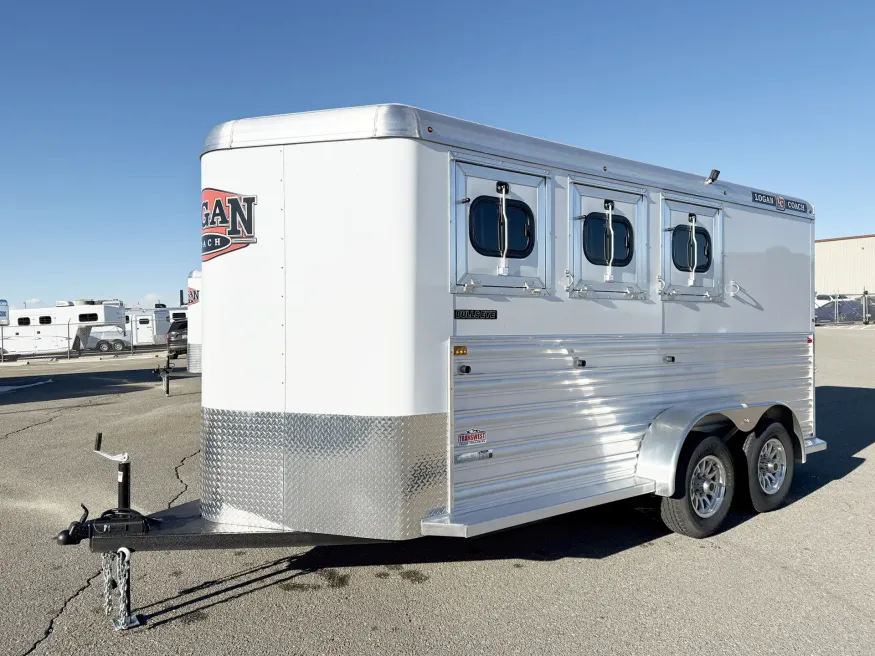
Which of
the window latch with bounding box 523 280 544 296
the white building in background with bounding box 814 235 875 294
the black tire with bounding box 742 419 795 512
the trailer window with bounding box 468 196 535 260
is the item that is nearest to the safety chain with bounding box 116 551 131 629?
the trailer window with bounding box 468 196 535 260

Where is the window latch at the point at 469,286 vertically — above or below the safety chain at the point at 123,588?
above

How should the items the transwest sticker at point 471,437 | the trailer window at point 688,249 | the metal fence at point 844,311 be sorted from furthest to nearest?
the metal fence at point 844,311, the trailer window at point 688,249, the transwest sticker at point 471,437

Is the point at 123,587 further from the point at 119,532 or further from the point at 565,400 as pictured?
the point at 565,400

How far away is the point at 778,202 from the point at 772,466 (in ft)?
7.78

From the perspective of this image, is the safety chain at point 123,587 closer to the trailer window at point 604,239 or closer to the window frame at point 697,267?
the trailer window at point 604,239

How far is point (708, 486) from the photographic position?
5098 mm

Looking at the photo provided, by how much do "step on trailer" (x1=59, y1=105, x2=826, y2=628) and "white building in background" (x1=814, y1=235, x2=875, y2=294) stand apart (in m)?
58.4

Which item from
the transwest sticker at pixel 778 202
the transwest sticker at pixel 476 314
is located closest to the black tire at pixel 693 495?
the transwest sticker at pixel 476 314

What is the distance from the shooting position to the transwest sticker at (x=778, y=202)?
5.78 meters

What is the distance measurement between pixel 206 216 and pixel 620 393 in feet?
9.76

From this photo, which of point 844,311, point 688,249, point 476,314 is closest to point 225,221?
point 476,314

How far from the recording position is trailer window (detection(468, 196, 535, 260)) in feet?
12.9

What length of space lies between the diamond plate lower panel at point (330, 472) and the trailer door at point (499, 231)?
0.92 metres

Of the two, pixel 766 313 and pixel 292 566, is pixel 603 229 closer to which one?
pixel 766 313
